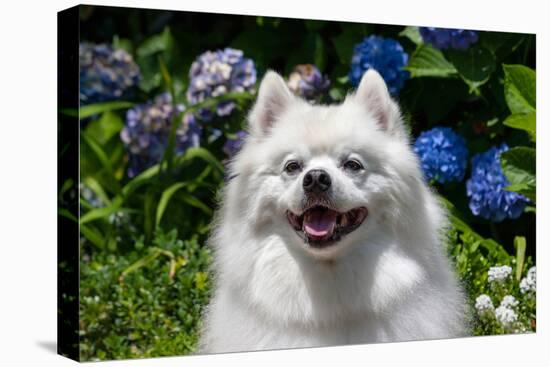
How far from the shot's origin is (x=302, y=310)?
415 centimetres

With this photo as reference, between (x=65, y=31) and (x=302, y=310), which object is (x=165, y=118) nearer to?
(x=65, y=31)

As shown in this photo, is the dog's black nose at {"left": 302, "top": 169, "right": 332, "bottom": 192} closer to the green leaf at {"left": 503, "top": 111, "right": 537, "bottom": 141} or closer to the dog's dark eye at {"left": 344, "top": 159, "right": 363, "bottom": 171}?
the dog's dark eye at {"left": 344, "top": 159, "right": 363, "bottom": 171}

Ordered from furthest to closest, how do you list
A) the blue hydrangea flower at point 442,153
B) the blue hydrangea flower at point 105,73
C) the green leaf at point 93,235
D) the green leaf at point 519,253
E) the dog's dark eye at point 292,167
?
1. the green leaf at point 93,235
2. the green leaf at point 519,253
3. the blue hydrangea flower at point 442,153
4. the blue hydrangea flower at point 105,73
5. the dog's dark eye at point 292,167

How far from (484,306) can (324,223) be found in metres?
1.55

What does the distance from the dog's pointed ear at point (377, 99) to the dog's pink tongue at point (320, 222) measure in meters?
0.55

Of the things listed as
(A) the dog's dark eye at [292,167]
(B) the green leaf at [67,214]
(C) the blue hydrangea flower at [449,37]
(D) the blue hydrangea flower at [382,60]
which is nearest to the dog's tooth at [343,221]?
(A) the dog's dark eye at [292,167]

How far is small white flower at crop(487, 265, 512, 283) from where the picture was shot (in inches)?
207

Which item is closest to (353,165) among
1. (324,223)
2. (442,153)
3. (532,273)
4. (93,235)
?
(324,223)

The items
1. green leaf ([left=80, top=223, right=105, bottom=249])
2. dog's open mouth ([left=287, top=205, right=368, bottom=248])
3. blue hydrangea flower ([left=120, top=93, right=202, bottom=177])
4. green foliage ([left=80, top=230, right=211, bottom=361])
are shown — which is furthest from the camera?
blue hydrangea flower ([left=120, top=93, right=202, bottom=177])

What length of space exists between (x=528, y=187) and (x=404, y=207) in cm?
149

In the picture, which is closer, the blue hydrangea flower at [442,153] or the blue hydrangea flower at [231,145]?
the blue hydrangea flower at [442,153]

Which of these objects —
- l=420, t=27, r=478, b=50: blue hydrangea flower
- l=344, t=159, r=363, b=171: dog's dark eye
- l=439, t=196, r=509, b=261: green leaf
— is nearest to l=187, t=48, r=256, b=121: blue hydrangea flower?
l=420, t=27, r=478, b=50: blue hydrangea flower

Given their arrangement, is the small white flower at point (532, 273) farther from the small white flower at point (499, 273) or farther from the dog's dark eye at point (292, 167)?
the dog's dark eye at point (292, 167)

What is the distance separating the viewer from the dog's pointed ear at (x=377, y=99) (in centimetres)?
427
